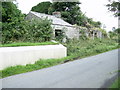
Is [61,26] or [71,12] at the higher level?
[71,12]

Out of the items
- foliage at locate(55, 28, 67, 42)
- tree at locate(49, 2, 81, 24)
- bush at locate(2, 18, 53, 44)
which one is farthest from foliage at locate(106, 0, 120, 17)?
tree at locate(49, 2, 81, 24)

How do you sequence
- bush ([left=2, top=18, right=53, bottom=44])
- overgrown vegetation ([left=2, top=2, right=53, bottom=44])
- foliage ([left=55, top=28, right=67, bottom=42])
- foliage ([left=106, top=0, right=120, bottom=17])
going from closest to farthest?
foliage ([left=106, top=0, right=120, bottom=17])
bush ([left=2, top=18, right=53, bottom=44])
overgrown vegetation ([left=2, top=2, right=53, bottom=44])
foliage ([left=55, top=28, right=67, bottom=42])

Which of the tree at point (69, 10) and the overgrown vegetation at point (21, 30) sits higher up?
the tree at point (69, 10)

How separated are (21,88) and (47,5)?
98.4ft

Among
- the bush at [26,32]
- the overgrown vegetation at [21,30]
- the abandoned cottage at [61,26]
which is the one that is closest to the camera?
the bush at [26,32]

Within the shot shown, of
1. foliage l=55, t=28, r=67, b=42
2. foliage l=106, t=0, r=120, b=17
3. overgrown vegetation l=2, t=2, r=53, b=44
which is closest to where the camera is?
foliage l=106, t=0, r=120, b=17

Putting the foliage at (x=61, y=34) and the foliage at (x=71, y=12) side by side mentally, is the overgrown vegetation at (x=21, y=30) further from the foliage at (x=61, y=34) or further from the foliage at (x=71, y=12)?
the foliage at (x=71, y=12)

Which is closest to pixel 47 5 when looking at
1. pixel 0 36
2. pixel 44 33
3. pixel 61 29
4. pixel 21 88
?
pixel 61 29

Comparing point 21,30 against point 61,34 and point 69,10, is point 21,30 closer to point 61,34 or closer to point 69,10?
point 61,34

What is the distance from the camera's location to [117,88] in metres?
4.44

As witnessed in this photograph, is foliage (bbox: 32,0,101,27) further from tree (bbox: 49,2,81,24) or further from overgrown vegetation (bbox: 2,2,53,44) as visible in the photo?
overgrown vegetation (bbox: 2,2,53,44)

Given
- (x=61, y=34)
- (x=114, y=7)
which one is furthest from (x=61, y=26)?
(x=114, y=7)

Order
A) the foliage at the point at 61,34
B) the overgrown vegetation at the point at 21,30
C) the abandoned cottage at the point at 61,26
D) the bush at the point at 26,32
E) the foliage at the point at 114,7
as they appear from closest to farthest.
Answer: the foliage at the point at 114,7
the bush at the point at 26,32
the overgrown vegetation at the point at 21,30
the foliage at the point at 61,34
the abandoned cottage at the point at 61,26

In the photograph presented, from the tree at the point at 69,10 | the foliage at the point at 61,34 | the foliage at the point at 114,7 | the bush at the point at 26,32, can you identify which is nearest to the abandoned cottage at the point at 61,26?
the foliage at the point at 61,34
